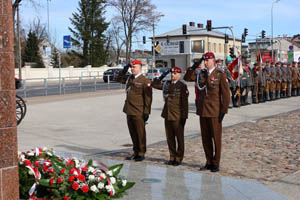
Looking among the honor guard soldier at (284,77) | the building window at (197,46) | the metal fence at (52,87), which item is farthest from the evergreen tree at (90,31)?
the honor guard soldier at (284,77)

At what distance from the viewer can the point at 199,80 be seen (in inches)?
266

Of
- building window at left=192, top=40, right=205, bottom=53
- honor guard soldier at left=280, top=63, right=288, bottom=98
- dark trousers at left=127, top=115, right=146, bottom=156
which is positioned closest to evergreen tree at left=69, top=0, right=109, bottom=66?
building window at left=192, top=40, right=205, bottom=53

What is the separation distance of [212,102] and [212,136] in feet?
1.69

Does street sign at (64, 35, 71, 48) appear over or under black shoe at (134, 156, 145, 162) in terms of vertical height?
over

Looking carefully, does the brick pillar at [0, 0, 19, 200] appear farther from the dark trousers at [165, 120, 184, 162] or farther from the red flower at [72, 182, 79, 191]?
the dark trousers at [165, 120, 184, 162]

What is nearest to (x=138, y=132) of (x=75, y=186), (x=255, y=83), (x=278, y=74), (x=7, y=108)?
(x=75, y=186)

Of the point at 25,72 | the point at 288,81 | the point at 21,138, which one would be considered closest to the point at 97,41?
the point at 25,72

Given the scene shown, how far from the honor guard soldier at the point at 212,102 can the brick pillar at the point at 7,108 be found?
3.33 m

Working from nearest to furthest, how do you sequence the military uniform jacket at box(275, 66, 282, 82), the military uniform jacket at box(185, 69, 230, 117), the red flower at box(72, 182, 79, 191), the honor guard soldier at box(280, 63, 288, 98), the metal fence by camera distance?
the red flower at box(72, 182, 79, 191) < the military uniform jacket at box(185, 69, 230, 117) < the military uniform jacket at box(275, 66, 282, 82) < the honor guard soldier at box(280, 63, 288, 98) < the metal fence

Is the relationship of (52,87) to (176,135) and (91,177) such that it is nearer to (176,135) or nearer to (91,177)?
(176,135)

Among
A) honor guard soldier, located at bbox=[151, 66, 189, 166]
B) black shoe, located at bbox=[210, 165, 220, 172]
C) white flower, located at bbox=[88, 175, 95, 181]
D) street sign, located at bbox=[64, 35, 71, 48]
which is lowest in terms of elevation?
black shoe, located at bbox=[210, 165, 220, 172]

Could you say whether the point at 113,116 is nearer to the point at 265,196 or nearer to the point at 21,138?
the point at 21,138

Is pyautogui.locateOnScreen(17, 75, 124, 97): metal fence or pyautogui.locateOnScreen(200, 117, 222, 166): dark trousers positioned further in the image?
pyautogui.locateOnScreen(17, 75, 124, 97): metal fence

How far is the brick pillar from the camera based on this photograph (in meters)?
3.81
